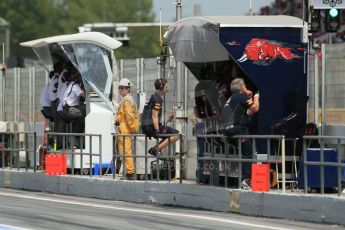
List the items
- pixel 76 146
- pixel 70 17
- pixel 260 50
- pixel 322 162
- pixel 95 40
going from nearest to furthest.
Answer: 1. pixel 322 162
2. pixel 260 50
3. pixel 76 146
4. pixel 95 40
5. pixel 70 17

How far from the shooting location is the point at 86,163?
22.0 meters

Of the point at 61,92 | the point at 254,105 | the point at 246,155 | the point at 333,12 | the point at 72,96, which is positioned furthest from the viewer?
the point at 61,92

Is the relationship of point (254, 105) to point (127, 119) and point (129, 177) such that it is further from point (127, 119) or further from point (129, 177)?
point (127, 119)

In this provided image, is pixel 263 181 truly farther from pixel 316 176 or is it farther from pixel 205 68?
pixel 205 68

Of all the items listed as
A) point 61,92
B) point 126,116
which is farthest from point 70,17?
point 126,116

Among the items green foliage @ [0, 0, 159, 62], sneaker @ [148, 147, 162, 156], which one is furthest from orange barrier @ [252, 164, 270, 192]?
green foliage @ [0, 0, 159, 62]

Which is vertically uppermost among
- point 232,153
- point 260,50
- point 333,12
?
point 333,12

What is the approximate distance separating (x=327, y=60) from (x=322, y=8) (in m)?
1.02

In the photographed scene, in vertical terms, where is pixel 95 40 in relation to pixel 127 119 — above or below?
above

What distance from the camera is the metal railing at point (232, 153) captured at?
54.9 ft

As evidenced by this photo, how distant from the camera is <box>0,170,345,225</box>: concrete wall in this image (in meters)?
15.5

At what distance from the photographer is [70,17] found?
380ft

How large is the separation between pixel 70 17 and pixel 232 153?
9919 cm

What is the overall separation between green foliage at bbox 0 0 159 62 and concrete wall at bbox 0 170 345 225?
86.3 m
